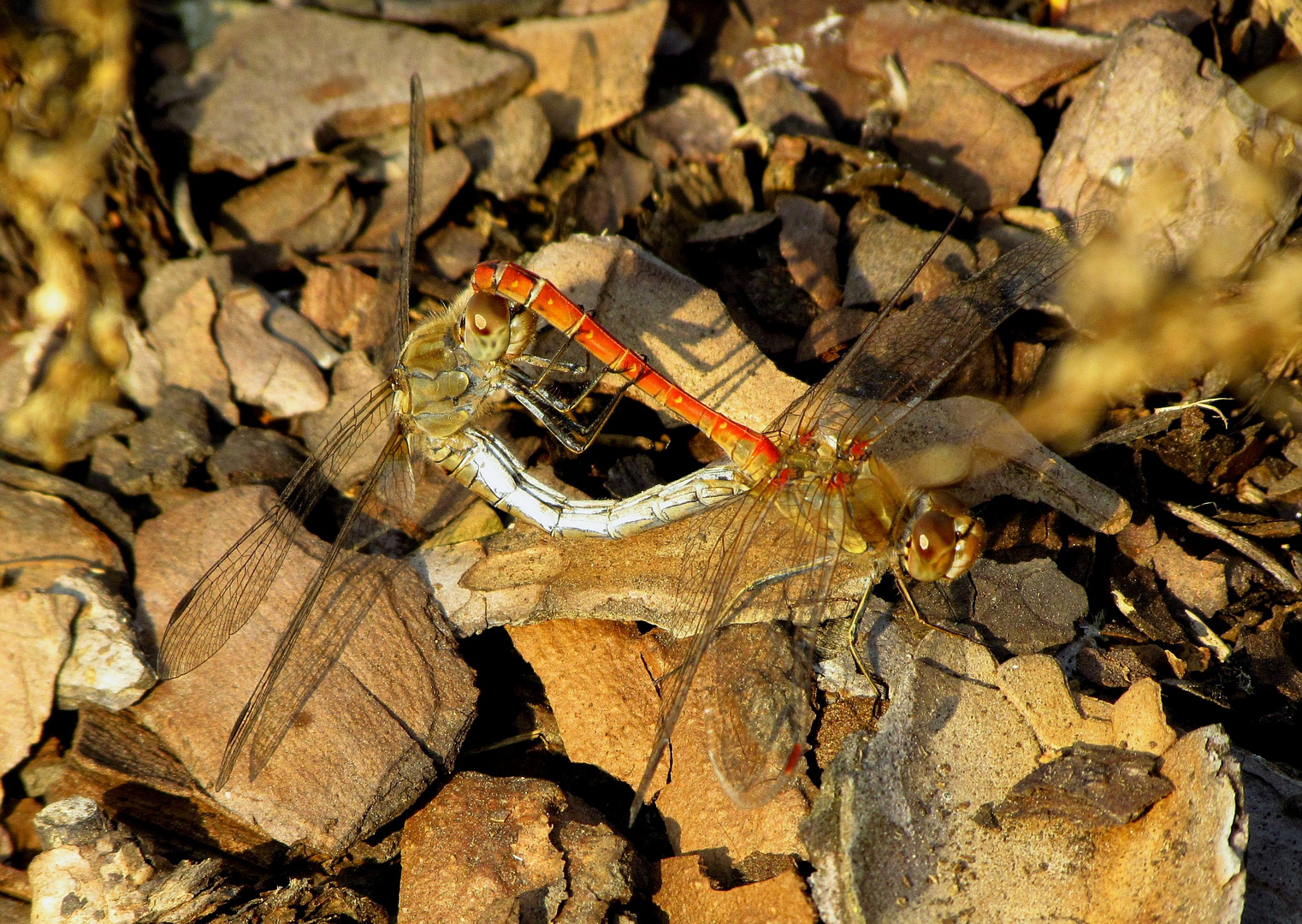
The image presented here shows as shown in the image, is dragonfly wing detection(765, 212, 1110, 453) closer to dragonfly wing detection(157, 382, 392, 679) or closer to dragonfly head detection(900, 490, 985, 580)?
dragonfly head detection(900, 490, 985, 580)

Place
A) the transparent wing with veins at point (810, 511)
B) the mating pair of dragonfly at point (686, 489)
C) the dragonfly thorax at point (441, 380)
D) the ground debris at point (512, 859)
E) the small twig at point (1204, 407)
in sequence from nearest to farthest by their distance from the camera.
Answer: the ground debris at point (512, 859)
the transparent wing with veins at point (810, 511)
the mating pair of dragonfly at point (686, 489)
the small twig at point (1204, 407)
the dragonfly thorax at point (441, 380)

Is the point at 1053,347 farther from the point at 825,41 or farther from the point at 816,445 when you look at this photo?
the point at 825,41

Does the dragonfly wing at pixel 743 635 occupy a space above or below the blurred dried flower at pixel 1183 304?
Result: below

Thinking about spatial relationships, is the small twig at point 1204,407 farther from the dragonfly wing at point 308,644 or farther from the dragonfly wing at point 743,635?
the dragonfly wing at point 308,644

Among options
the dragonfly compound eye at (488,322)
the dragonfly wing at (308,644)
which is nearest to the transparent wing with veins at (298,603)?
the dragonfly wing at (308,644)

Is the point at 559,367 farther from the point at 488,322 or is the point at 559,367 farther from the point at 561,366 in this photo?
the point at 488,322

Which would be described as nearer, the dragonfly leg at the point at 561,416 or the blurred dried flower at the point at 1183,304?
the blurred dried flower at the point at 1183,304

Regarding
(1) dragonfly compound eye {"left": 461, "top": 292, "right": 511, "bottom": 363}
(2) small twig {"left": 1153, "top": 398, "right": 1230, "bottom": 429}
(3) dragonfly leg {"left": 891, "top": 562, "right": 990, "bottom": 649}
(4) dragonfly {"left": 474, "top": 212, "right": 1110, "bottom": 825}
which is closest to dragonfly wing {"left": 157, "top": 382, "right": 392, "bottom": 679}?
(1) dragonfly compound eye {"left": 461, "top": 292, "right": 511, "bottom": 363}
